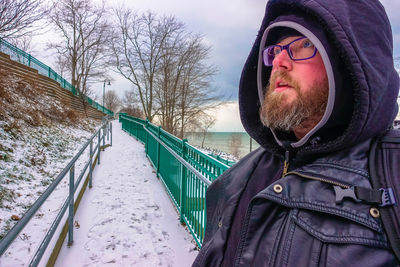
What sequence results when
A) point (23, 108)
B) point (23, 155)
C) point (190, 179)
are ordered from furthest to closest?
1. point (23, 108)
2. point (23, 155)
3. point (190, 179)

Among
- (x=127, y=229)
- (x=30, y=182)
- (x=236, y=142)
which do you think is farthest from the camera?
(x=236, y=142)

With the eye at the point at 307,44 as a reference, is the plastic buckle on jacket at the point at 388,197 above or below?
below

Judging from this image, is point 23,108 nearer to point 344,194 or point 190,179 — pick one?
point 190,179

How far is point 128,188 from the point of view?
5195mm

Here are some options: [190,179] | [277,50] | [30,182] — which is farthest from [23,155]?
[277,50]

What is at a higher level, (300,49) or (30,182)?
(300,49)

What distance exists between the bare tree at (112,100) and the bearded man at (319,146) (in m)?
67.6

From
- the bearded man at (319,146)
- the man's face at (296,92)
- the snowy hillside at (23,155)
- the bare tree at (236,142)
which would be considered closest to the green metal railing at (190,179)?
the bearded man at (319,146)

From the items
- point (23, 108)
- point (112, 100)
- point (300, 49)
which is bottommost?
point (300, 49)

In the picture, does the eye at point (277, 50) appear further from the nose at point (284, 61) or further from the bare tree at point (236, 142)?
the bare tree at point (236, 142)

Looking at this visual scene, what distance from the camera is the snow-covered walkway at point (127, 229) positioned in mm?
2830

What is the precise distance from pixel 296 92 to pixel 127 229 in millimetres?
3370

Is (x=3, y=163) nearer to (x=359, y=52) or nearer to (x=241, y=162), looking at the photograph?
(x=241, y=162)

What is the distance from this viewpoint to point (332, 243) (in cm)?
67
